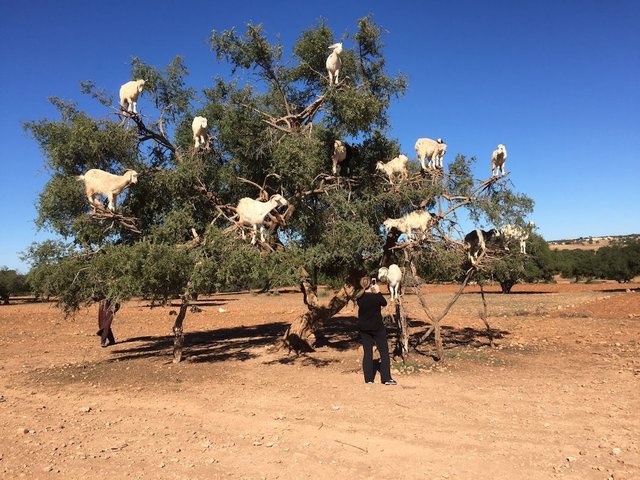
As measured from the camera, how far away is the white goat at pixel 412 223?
468 inches

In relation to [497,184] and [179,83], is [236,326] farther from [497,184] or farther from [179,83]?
[497,184]

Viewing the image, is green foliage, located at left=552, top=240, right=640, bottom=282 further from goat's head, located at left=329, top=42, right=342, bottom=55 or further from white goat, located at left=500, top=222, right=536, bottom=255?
goat's head, located at left=329, top=42, right=342, bottom=55

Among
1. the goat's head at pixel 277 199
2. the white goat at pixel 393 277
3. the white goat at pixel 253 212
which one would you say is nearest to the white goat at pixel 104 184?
the white goat at pixel 253 212

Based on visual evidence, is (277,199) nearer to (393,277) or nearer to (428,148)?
(393,277)

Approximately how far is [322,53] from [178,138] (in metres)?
4.72

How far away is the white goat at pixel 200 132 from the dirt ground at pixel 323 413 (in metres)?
5.76

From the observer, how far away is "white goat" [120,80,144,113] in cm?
1191

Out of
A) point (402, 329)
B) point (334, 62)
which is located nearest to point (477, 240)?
point (402, 329)

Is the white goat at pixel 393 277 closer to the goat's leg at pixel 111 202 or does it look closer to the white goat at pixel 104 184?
the white goat at pixel 104 184

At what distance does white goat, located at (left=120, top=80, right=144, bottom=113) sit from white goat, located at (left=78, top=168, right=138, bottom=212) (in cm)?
191

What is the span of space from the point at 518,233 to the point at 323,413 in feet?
24.2

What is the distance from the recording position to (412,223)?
39.0ft

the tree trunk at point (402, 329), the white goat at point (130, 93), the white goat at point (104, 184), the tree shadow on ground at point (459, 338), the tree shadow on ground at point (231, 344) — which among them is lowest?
the tree shadow on ground at point (459, 338)

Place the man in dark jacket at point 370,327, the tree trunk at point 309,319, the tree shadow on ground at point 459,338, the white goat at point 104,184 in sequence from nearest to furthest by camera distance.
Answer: the man in dark jacket at point 370,327 → the white goat at point 104,184 → the tree trunk at point 309,319 → the tree shadow on ground at point 459,338
